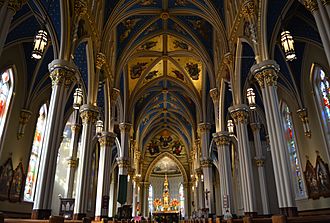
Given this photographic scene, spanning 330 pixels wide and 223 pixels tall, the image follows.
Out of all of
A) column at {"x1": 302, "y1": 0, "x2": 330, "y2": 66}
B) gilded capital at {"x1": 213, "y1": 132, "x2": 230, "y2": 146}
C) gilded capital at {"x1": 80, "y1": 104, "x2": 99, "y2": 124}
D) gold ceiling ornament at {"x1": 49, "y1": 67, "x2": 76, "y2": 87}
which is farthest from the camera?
gilded capital at {"x1": 213, "y1": 132, "x2": 230, "y2": 146}

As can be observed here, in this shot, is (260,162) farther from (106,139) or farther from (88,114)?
(88,114)

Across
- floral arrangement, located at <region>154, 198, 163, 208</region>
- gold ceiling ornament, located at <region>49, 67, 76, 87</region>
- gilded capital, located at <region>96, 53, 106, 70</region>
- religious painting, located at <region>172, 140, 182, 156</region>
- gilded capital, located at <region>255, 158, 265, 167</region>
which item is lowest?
floral arrangement, located at <region>154, 198, 163, 208</region>

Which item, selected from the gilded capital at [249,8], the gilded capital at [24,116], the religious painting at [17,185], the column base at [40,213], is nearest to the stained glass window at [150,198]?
the religious painting at [17,185]

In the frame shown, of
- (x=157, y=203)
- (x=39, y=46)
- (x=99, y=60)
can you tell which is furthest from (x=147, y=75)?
(x=157, y=203)

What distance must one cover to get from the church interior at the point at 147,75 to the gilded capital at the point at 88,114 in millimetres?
74

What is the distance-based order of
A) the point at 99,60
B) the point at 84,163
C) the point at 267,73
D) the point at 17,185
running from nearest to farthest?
the point at 267,73 < the point at 84,163 < the point at 99,60 < the point at 17,185

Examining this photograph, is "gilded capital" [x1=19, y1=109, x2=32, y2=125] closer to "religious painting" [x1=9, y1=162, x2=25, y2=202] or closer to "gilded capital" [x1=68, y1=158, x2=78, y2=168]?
"religious painting" [x1=9, y1=162, x2=25, y2=202]

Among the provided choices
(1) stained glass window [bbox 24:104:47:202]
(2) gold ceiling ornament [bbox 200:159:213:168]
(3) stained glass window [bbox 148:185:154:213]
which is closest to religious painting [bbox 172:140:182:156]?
(3) stained glass window [bbox 148:185:154:213]

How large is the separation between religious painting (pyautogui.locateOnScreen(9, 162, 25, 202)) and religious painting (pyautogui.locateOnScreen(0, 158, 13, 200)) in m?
0.23

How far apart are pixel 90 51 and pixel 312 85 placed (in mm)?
12312

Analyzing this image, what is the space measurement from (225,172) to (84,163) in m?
Answer: 8.41

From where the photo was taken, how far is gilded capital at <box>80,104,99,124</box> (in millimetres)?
13203

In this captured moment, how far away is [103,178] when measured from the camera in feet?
52.2

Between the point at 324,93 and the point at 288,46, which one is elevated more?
the point at 324,93
